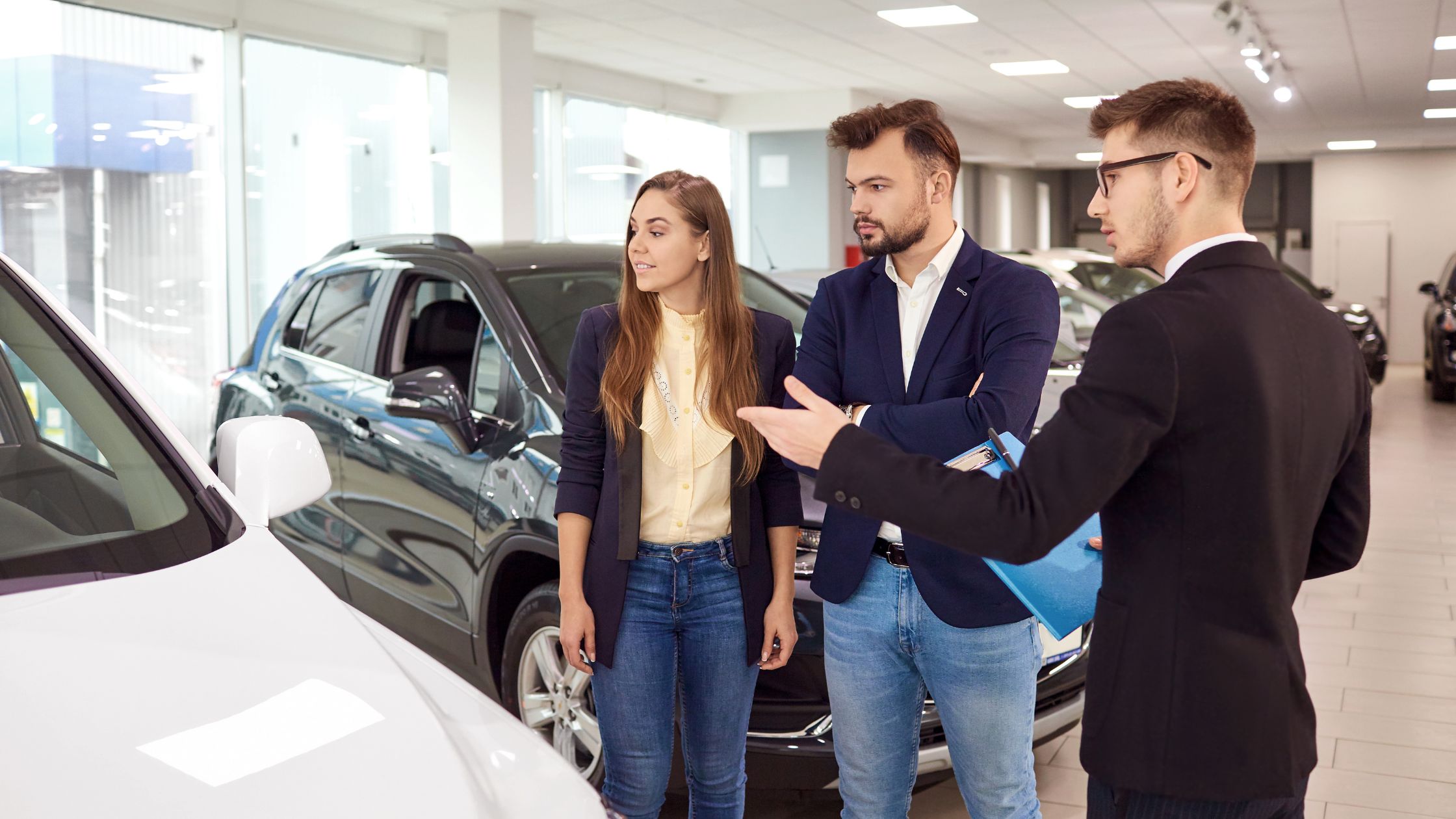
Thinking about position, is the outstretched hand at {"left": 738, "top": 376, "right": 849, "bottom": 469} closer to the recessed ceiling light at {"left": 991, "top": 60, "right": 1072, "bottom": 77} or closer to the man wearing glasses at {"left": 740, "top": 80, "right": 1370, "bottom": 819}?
the man wearing glasses at {"left": 740, "top": 80, "right": 1370, "bottom": 819}

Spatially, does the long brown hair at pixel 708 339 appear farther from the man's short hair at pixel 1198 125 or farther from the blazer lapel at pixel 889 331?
the man's short hair at pixel 1198 125

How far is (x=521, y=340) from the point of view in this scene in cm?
328

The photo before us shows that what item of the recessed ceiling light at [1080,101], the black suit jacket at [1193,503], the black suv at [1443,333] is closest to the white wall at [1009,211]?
the recessed ceiling light at [1080,101]

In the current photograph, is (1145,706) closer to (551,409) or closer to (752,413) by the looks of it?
(752,413)

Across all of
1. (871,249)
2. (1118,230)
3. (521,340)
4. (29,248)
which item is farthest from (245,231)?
(1118,230)

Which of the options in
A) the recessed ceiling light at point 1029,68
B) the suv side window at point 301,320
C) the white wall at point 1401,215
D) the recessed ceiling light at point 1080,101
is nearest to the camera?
the suv side window at point 301,320

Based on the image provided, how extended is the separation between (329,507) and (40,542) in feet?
7.71

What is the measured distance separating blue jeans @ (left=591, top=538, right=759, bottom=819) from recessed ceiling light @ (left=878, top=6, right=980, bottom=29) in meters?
8.72

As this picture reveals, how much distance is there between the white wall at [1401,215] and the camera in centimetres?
1998

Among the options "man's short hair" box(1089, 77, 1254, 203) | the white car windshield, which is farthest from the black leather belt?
the white car windshield

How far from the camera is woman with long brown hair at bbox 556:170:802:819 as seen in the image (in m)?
2.22

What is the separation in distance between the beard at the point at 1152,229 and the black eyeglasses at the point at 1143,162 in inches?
1.4

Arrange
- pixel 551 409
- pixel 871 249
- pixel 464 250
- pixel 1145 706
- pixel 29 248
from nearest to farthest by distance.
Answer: pixel 1145 706
pixel 871 249
pixel 551 409
pixel 464 250
pixel 29 248

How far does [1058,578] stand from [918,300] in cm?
64
